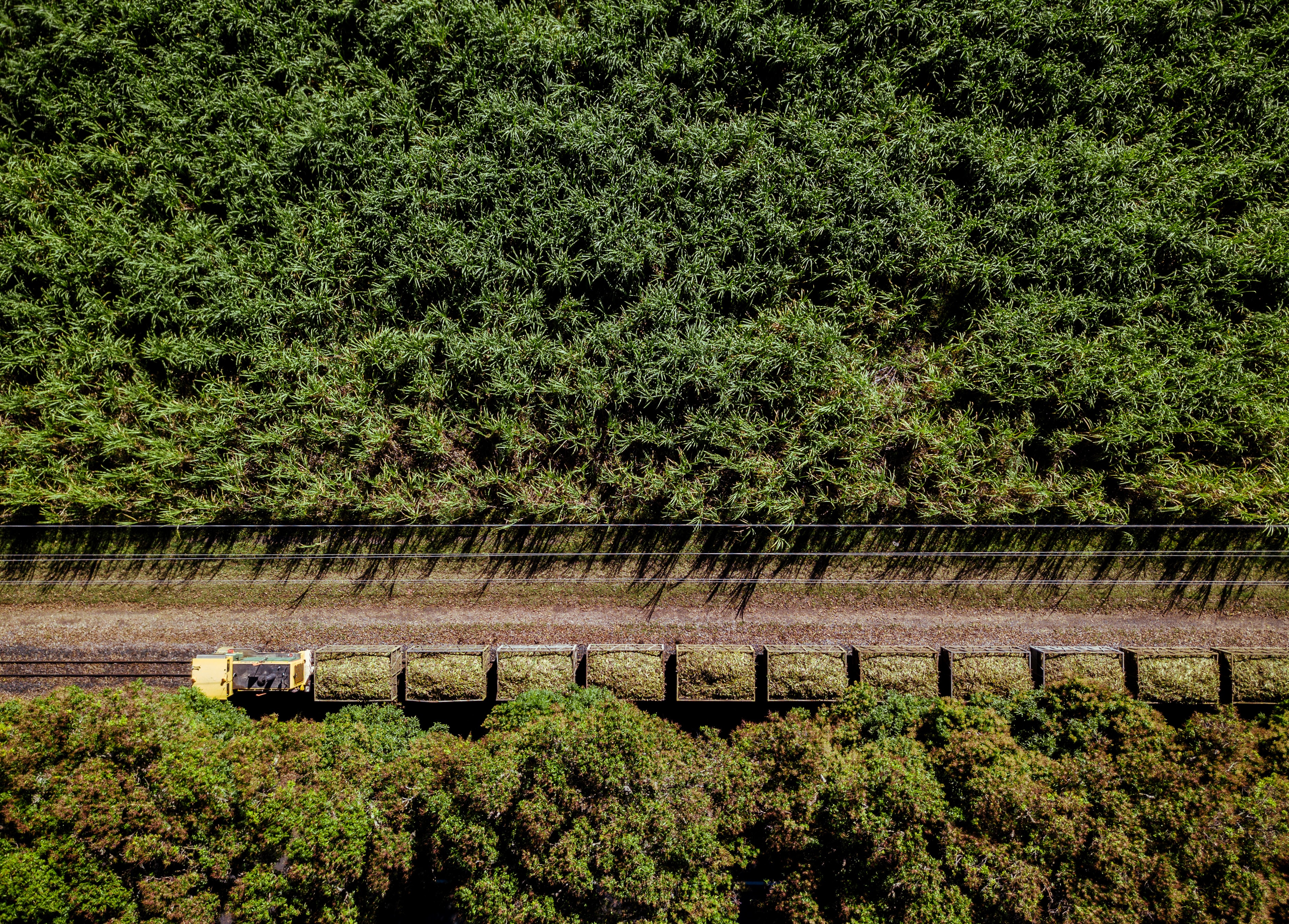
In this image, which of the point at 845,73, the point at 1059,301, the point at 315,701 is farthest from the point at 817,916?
the point at 845,73

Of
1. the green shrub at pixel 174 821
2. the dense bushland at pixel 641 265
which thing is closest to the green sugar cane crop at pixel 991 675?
the dense bushland at pixel 641 265

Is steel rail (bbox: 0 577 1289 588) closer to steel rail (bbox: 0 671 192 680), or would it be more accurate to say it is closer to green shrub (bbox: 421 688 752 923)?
steel rail (bbox: 0 671 192 680)

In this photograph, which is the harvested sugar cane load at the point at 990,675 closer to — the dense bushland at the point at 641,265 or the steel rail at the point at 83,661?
the dense bushland at the point at 641,265

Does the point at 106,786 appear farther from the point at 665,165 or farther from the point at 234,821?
the point at 665,165

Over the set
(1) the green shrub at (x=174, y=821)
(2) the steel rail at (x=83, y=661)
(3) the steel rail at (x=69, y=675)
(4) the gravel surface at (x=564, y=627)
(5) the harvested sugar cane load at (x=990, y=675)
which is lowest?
(1) the green shrub at (x=174, y=821)

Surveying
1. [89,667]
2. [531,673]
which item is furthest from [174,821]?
[531,673]

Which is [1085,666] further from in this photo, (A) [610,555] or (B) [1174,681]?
(A) [610,555]
